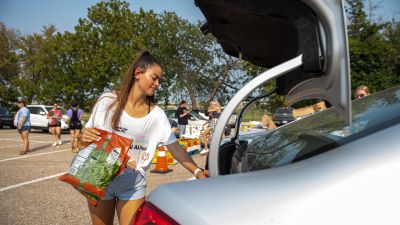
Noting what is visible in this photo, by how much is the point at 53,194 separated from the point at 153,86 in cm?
433

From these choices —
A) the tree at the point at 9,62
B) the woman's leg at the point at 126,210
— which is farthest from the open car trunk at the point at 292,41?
the tree at the point at 9,62

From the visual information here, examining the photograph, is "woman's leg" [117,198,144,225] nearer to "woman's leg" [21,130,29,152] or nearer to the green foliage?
"woman's leg" [21,130,29,152]

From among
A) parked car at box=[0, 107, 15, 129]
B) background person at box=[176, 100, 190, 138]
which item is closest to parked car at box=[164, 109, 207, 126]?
background person at box=[176, 100, 190, 138]

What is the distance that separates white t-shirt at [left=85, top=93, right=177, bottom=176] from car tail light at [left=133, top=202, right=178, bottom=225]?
4.66 ft

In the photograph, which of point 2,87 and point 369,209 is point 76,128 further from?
point 2,87

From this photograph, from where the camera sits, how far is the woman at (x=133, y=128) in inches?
106

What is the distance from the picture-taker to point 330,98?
1229 millimetres

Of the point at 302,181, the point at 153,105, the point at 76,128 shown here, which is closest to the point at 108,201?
the point at 153,105

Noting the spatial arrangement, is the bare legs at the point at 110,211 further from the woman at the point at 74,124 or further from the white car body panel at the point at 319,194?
the woman at the point at 74,124

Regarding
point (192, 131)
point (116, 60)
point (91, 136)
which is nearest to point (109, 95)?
point (91, 136)

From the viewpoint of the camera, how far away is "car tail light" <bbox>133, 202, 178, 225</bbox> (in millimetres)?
1177

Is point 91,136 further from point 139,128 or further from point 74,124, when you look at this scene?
point 74,124

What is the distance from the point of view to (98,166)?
7.70ft

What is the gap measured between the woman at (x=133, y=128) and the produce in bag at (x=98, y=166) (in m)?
0.28
